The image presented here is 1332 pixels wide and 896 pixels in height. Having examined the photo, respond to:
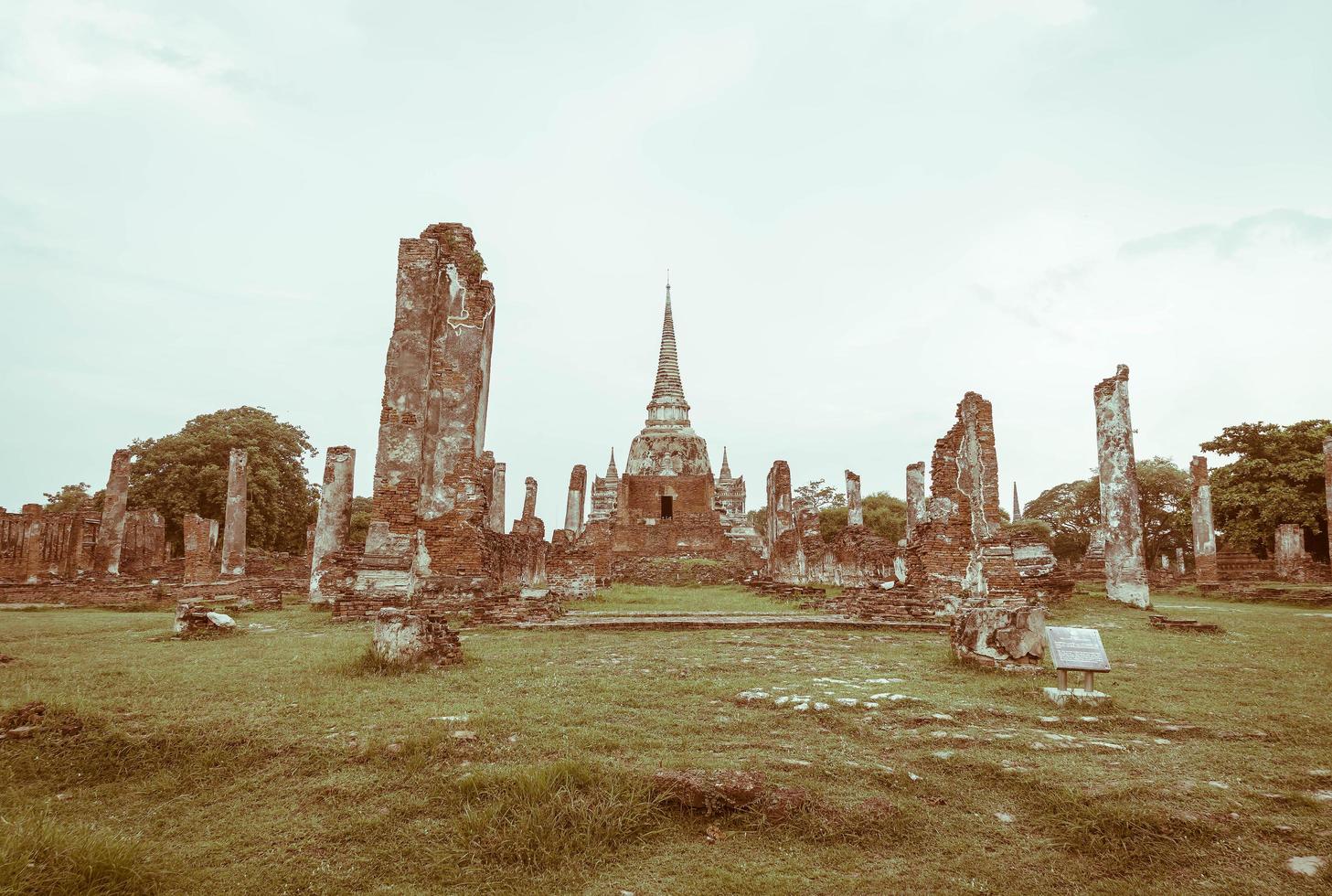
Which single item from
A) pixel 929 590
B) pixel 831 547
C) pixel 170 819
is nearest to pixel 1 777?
pixel 170 819

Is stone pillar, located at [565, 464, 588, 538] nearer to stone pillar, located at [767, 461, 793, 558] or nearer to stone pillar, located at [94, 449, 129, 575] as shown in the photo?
stone pillar, located at [767, 461, 793, 558]

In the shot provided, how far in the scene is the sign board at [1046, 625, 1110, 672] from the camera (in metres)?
5.30

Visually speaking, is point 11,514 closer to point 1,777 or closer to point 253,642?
point 253,642

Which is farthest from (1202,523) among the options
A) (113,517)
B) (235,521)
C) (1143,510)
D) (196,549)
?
(113,517)

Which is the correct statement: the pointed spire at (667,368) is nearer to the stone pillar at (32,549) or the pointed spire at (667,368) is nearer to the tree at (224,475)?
the tree at (224,475)

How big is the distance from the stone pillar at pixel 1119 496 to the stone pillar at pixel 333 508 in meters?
15.4

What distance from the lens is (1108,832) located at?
3262mm

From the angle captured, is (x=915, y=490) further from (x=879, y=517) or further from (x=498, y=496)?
(x=879, y=517)

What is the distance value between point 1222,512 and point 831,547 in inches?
669

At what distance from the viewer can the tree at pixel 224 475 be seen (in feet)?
103

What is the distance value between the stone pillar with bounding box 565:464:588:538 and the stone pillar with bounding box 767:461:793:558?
28.2ft

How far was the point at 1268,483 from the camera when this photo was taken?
2753 cm

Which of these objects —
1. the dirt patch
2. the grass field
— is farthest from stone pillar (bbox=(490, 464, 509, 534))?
the dirt patch

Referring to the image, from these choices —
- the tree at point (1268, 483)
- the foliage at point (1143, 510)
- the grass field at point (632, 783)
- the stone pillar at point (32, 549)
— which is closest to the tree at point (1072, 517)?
the foliage at point (1143, 510)
